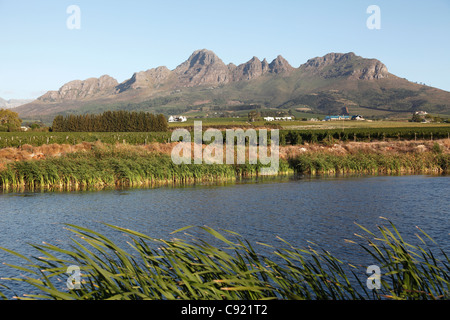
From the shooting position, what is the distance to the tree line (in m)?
144

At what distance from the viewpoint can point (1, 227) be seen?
22.2 m

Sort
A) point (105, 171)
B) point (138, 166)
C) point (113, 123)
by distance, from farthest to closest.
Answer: point (113, 123), point (138, 166), point (105, 171)

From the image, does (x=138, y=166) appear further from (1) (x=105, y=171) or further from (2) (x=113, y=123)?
(2) (x=113, y=123)

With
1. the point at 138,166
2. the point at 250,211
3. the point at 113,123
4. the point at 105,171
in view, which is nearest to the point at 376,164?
the point at 138,166

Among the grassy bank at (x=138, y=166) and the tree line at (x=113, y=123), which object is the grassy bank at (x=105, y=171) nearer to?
the grassy bank at (x=138, y=166)

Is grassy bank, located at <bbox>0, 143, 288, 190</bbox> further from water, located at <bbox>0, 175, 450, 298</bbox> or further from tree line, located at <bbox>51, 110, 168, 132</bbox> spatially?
tree line, located at <bbox>51, 110, 168, 132</bbox>

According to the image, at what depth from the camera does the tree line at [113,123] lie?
14399 centimetres

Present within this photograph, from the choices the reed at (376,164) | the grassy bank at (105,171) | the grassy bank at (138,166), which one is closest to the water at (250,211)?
the grassy bank at (105,171)

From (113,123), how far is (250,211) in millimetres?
127573

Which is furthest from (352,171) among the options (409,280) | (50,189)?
(409,280)

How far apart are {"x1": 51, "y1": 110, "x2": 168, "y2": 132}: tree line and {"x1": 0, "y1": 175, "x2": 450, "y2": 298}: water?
111 m

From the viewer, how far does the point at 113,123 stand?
14762 centimetres

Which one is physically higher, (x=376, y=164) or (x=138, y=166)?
(x=138, y=166)
